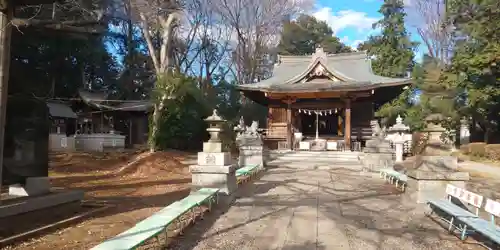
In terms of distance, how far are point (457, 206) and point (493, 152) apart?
58.3ft

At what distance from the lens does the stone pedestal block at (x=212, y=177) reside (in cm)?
808

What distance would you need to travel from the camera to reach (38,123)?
7.34 meters

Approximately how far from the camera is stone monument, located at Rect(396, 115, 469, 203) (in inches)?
296

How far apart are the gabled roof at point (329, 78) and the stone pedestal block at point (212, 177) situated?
14474 mm

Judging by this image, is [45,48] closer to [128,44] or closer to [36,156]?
[128,44]

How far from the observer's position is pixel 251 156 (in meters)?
14.9

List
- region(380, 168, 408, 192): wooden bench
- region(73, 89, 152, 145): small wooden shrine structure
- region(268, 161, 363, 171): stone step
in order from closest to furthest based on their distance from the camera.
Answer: region(380, 168, 408, 192): wooden bench → region(268, 161, 363, 171): stone step → region(73, 89, 152, 145): small wooden shrine structure

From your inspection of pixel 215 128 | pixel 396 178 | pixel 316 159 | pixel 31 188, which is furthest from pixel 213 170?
pixel 316 159

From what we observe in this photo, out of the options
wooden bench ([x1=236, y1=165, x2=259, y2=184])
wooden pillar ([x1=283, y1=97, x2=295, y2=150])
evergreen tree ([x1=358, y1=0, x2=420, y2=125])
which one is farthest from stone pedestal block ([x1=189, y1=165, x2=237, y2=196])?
evergreen tree ([x1=358, y1=0, x2=420, y2=125])

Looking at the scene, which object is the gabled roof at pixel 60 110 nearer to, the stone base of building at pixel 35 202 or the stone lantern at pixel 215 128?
the stone base of building at pixel 35 202

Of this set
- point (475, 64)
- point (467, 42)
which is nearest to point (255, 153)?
point (475, 64)

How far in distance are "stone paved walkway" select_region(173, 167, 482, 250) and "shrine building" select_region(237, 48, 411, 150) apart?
12.2m

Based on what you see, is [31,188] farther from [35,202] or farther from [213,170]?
[213,170]

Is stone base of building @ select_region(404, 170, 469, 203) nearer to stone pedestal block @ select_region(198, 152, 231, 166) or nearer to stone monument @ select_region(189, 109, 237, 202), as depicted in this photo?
stone monument @ select_region(189, 109, 237, 202)
